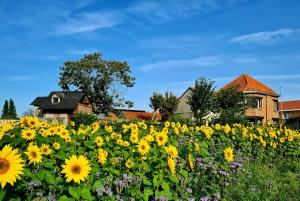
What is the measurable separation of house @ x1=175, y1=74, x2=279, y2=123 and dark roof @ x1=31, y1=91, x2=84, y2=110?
1517 cm

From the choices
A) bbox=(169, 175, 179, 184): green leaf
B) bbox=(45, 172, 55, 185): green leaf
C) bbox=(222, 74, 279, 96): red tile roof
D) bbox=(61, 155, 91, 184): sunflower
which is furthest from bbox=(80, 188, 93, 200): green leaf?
bbox=(222, 74, 279, 96): red tile roof

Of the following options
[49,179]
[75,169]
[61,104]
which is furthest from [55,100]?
[75,169]

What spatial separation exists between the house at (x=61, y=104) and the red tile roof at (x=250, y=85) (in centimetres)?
1907

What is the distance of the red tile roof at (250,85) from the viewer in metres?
51.7

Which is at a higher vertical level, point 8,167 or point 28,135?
point 28,135

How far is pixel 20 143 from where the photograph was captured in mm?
4863

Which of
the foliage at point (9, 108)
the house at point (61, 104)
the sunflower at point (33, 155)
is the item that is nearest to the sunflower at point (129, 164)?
the sunflower at point (33, 155)

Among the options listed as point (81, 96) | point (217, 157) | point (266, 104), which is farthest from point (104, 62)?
point (217, 157)

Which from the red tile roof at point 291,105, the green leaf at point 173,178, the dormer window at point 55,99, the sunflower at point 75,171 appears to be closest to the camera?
the sunflower at point 75,171

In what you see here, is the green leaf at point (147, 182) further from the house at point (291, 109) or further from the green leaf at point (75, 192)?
the house at point (291, 109)

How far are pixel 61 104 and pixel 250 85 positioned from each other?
24556mm

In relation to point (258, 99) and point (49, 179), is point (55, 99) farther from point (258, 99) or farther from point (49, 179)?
point (49, 179)

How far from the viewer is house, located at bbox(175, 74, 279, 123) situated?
5109cm

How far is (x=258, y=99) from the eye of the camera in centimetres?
5228
